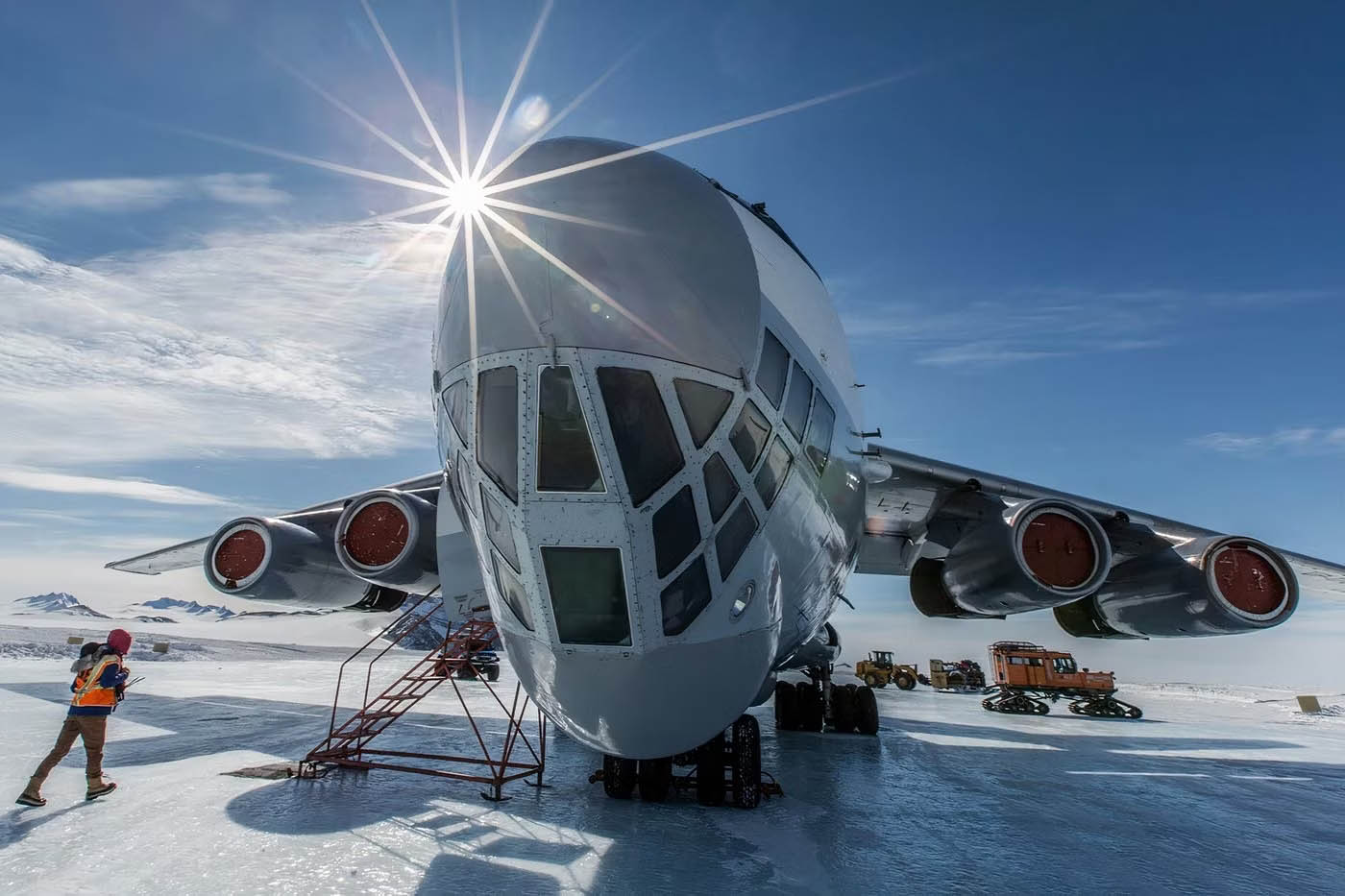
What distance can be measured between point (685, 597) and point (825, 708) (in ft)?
42.2

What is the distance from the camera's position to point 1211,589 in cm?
702

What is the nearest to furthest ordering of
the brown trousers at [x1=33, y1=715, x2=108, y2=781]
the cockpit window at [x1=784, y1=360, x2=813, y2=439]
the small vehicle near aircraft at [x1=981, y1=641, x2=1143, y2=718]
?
the cockpit window at [x1=784, y1=360, x2=813, y2=439]
the brown trousers at [x1=33, y1=715, x2=108, y2=781]
the small vehicle near aircraft at [x1=981, y1=641, x2=1143, y2=718]

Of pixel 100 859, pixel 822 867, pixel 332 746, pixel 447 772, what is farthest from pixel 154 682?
pixel 822 867

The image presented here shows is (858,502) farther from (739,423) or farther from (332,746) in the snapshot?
(332,746)

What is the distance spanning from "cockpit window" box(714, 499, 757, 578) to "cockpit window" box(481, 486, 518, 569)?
1.15m

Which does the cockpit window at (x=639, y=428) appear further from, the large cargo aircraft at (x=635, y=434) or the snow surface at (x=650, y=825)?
the snow surface at (x=650, y=825)

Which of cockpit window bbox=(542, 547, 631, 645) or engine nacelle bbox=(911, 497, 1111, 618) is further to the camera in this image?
engine nacelle bbox=(911, 497, 1111, 618)

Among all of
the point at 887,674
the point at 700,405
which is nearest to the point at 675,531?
the point at 700,405

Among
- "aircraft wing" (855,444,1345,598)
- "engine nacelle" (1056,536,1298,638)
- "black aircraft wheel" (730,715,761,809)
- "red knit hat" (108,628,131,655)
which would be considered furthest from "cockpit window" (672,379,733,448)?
"engine nacelle" (1056,536,1298,638)

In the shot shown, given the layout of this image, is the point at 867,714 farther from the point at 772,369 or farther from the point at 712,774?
the point at 772,369

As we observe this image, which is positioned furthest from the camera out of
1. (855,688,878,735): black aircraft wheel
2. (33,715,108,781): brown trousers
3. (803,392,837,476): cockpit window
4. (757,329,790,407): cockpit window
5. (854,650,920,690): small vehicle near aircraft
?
(854,650,920,690): small vehicle near aircraft

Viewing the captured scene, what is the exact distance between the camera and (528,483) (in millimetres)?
3426

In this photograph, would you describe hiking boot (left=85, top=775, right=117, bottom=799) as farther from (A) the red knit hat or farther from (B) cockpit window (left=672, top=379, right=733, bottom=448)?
(B) cockpit window (left=672, top=379, right=733, bottom=448)

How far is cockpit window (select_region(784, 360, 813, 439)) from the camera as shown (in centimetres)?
411
